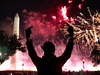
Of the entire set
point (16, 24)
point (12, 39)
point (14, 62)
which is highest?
point (16, 24)

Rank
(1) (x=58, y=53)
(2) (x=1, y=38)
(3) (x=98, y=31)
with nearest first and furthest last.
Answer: (3) (x=98, y=31) < (2) (x=1, y=38) < (1) (x=58, y=53)

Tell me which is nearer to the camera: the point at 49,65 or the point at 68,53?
the point at 49,65

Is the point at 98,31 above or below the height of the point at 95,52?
above

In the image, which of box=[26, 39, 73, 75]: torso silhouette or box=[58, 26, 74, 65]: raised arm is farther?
box=[58, 26, 74, 65]: raised arm

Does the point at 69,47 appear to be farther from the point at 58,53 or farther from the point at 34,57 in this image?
the point at 58,53

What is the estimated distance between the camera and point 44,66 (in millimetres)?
3365

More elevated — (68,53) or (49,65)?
(68,53)

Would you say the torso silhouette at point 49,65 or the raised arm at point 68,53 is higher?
the raised arm at point 68,53

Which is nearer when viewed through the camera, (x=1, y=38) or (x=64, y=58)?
(x=64, y=58)

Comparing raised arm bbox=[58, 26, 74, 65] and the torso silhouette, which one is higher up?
raised arm bbox=[58, 26, 74, 65]

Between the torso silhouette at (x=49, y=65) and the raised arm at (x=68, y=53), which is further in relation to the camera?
the raised arm at (x=68, y=53)

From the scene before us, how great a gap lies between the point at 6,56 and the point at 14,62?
18.2 meters

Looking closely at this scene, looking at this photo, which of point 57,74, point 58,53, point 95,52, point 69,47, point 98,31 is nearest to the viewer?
point 57,74

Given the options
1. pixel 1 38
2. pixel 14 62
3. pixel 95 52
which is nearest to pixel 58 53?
pixel 14 62
